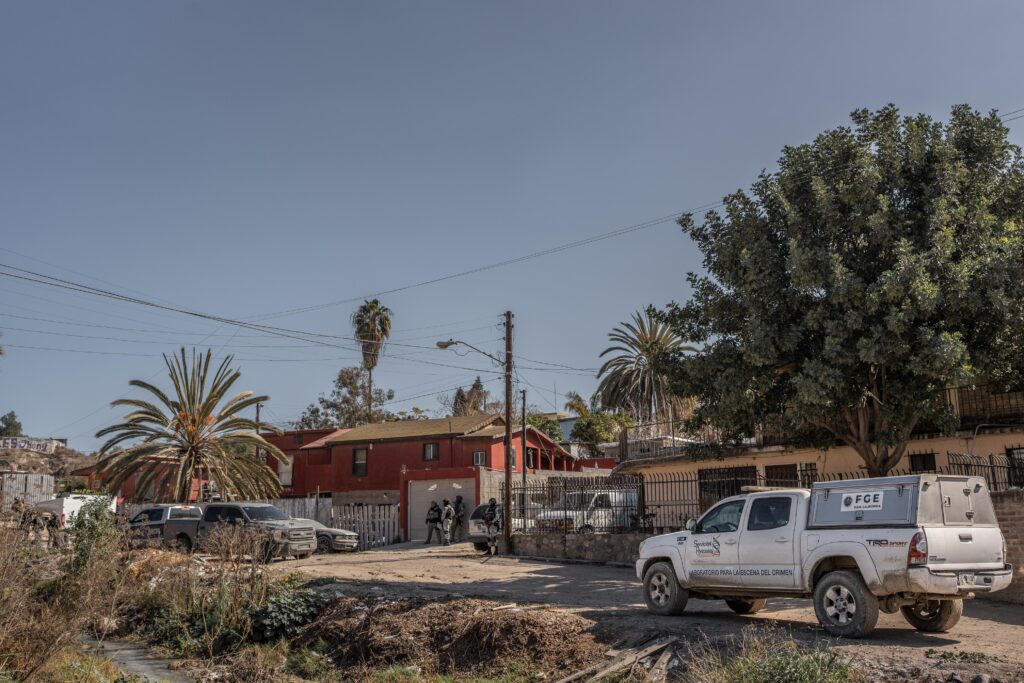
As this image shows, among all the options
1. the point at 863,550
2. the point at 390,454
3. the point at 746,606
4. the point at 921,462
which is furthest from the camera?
the point at 390,454

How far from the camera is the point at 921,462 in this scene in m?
22.9

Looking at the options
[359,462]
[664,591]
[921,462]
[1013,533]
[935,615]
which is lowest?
[935,615]

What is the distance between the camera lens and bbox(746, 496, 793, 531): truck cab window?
12203 mm

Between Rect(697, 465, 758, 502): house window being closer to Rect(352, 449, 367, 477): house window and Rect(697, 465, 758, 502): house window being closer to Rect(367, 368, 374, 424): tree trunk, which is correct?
Rect(352, 449, 367, 477): house window

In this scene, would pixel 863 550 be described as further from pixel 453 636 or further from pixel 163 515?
pixel 163 515

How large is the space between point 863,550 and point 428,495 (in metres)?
25.8

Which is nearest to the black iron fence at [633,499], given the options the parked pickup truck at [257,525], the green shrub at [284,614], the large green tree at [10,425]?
the parked pickup truck at [257,525]

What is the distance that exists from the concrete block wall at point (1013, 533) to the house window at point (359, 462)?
1335 inches

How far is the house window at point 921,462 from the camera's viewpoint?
22.8m

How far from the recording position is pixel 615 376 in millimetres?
52562

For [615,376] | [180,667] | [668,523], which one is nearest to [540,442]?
[615,376]

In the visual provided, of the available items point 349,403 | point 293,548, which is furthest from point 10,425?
point 293,548

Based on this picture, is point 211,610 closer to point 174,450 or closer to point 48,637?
point 48,637

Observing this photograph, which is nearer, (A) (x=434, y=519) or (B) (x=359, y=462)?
(A) (x=434, y=519)
